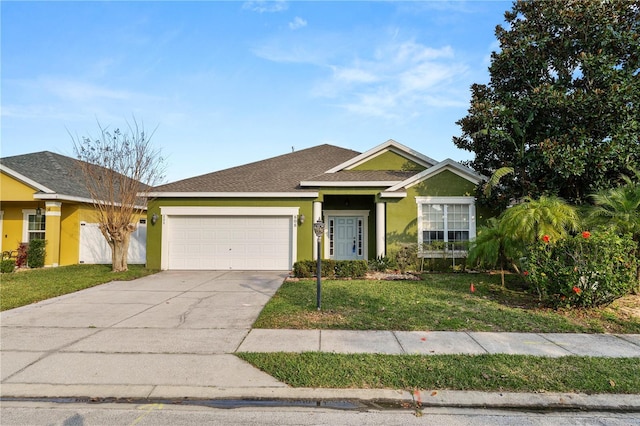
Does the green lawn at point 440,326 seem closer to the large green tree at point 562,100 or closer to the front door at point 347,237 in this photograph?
the large green tree at point 562,100

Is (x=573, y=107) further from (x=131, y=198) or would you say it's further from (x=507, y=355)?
(x=131, y=198)

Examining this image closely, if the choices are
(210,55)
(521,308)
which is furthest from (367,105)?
(521,308)

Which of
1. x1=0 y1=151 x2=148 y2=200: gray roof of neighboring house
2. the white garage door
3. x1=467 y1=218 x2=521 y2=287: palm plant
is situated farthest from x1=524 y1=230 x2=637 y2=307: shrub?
x1=0 y1=151 x2=148 y2=200: gray roof of neighboring house

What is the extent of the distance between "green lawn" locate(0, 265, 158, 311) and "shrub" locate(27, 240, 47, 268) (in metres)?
0.88

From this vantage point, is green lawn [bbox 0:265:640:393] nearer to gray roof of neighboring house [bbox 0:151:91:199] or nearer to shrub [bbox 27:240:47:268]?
shrub [bbox 27:240:47:268]

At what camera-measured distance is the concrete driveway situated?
12.7ft

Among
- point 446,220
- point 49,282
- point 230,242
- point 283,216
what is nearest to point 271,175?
point 283,216

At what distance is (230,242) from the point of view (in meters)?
13.4

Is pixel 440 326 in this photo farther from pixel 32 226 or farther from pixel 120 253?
pixel 32 226

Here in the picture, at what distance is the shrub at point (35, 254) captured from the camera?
14297 millimetres

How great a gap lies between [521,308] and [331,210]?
9324 millimetres

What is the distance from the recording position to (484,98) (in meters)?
11.8

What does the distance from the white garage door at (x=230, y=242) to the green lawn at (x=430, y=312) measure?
13.1 ft

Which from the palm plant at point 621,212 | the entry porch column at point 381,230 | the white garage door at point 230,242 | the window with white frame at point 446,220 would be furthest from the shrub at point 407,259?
the palm plant at point 621,212
